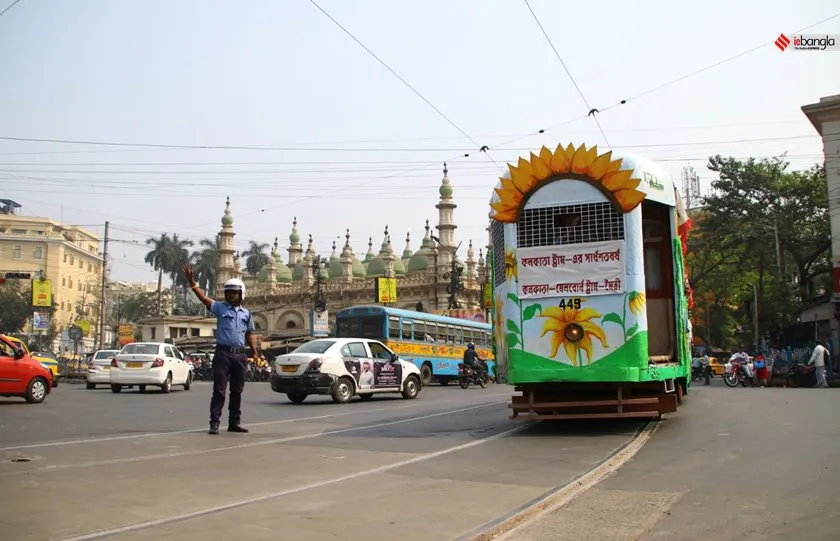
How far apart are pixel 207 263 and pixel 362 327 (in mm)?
73516

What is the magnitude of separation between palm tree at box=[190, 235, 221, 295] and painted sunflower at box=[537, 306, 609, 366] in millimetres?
90044

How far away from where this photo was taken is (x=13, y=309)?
75.9 metres

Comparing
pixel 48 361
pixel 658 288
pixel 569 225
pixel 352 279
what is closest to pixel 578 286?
pixel 569 225

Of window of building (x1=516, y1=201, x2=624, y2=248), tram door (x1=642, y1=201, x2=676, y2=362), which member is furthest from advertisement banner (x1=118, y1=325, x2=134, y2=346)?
window of building (x1=516, y1=201, x2=624, y2=248)

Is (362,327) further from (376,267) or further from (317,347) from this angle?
(376,267)

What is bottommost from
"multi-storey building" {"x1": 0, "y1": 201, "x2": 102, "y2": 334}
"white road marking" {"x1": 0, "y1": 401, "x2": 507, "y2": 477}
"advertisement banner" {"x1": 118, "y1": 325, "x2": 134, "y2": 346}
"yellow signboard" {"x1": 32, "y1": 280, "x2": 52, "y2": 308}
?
"white road marking" {"x1": 0, "y1": 401, "x2": 507, "y2": 477}

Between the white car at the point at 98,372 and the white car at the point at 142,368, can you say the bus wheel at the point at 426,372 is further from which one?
the white car at the point at 98,372

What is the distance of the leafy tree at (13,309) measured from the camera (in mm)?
75375

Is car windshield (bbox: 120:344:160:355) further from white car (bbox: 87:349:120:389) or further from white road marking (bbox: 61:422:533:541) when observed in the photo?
white road marking (bbox: 61:422:533:541)

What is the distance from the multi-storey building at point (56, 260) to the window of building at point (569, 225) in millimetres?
80531

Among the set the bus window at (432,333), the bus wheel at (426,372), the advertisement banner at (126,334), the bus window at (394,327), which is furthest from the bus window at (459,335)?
the advertisement banner at (126,334)

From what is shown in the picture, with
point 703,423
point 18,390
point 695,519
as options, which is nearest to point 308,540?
point 695,519

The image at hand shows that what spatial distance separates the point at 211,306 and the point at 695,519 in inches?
266

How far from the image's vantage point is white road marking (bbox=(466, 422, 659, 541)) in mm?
5192
